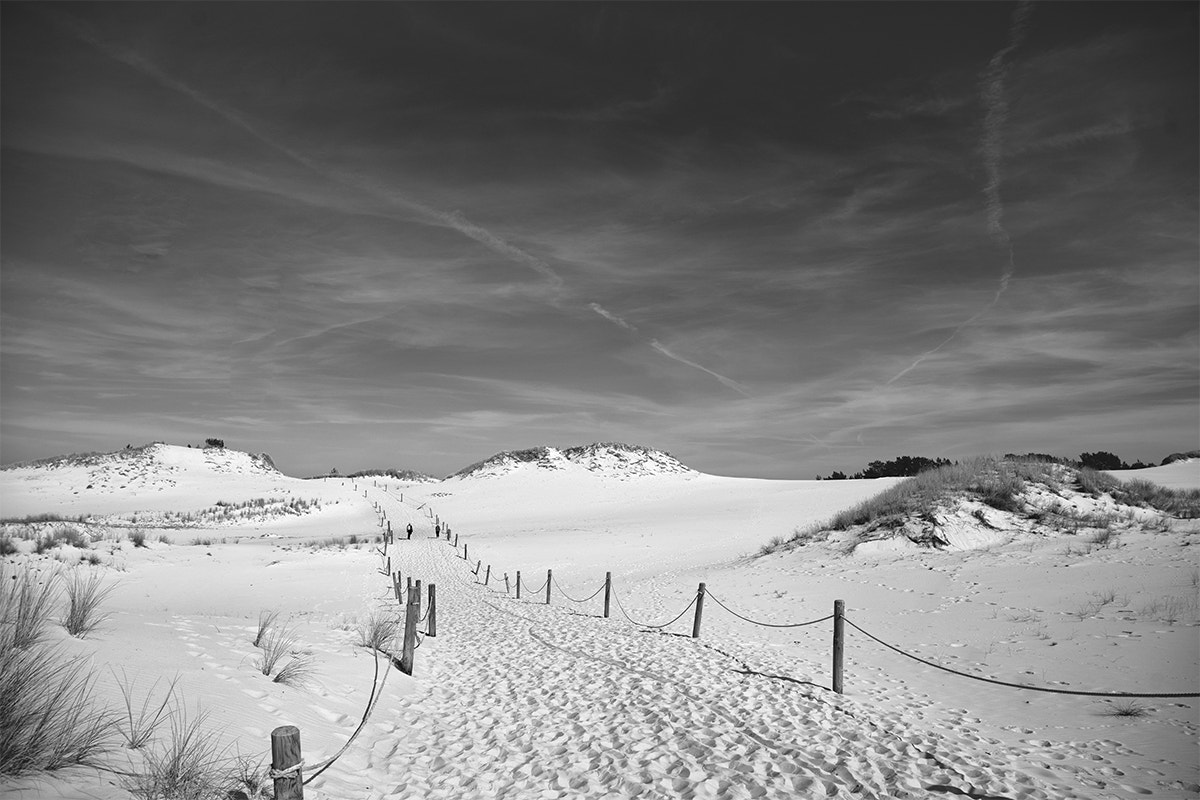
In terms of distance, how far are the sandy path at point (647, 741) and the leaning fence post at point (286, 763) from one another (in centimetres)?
174

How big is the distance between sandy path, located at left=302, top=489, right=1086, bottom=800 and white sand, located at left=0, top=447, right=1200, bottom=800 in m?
0.04

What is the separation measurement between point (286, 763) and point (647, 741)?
13.6ft

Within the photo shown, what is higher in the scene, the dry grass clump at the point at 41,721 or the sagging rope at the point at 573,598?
the dry grass clump at the point at 41,721

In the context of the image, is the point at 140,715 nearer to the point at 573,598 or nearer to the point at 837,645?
the point at 837,645

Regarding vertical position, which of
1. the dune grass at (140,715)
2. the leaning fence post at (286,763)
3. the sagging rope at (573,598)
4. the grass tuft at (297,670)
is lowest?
the sagging rope at (573,598)

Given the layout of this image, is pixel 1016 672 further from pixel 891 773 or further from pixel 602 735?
pixel 602 735

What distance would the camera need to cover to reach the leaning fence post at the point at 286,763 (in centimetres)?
427

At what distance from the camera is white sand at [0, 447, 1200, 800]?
607 centimetres

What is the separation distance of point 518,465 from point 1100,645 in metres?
82.8

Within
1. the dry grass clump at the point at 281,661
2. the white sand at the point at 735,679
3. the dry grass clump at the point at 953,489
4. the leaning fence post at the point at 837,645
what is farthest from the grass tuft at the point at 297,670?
the dry grass clump at the point at 953,489

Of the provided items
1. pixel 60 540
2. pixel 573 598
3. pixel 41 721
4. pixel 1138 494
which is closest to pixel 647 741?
pixel 41 721

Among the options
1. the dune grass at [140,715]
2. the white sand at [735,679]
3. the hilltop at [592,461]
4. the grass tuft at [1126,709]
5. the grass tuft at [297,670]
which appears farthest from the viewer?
the hilltop at [592,461]

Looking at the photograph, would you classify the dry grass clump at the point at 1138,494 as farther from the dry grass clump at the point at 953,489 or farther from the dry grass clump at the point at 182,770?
the dry grass clump at the point at 182,770

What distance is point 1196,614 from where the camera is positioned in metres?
10.7
